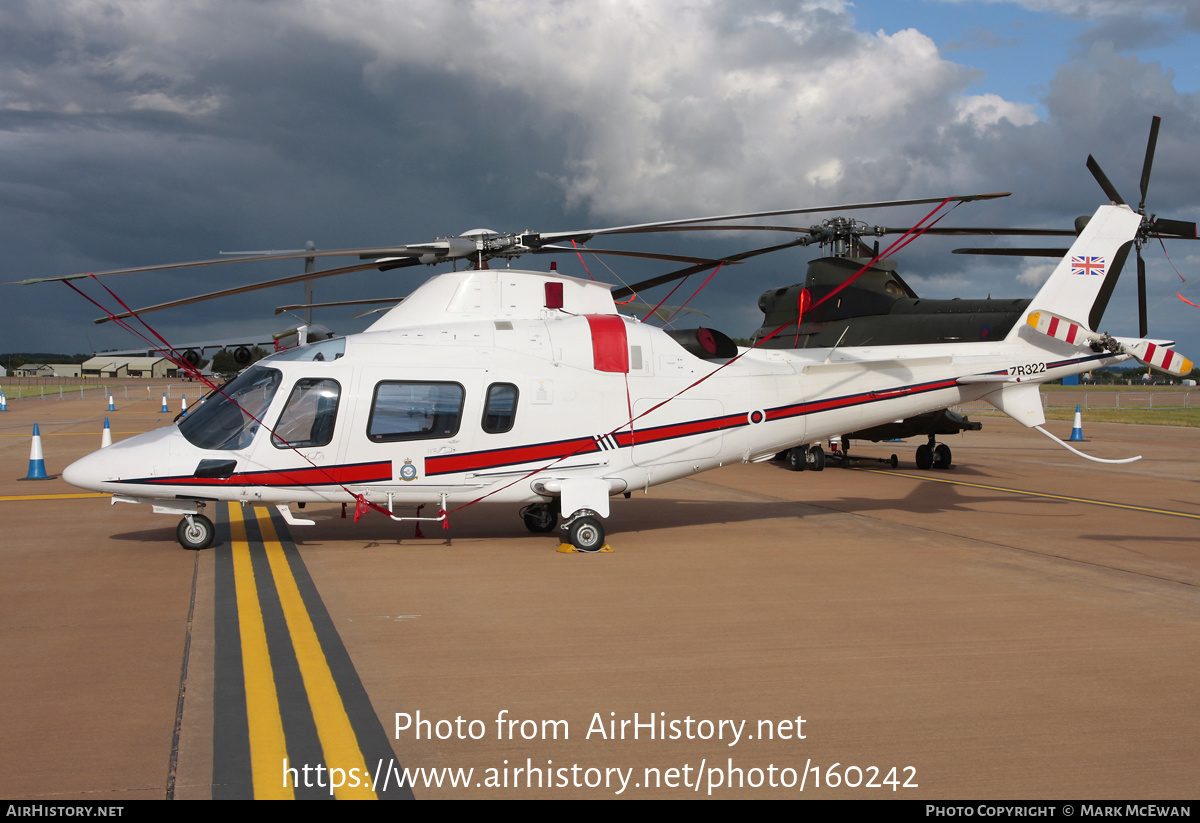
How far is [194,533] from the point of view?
912cm

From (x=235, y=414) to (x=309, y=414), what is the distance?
0.79 m

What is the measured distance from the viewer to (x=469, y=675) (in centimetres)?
531

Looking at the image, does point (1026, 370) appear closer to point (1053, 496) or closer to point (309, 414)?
point (1053, 496)

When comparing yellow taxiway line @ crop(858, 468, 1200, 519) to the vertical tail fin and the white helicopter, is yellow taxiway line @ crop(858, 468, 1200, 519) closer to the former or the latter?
the white helicopter

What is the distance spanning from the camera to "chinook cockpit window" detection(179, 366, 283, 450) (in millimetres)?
8938

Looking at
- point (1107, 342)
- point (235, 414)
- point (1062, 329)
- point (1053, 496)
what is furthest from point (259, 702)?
point (1053, 496)

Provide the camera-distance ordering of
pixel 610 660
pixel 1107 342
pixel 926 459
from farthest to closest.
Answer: pixel 926 459
pixel 1107 342
pixel 610 660

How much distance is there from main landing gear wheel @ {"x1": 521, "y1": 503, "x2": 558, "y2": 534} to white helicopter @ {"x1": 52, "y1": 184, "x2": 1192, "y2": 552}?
0.03 meters

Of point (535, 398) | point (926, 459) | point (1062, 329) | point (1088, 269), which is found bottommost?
point (926, 459)

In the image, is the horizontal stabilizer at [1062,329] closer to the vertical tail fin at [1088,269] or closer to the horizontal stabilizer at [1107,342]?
the horizontal stabilizer at [1107,342]

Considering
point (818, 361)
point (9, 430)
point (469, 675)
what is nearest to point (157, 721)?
point (469, 675)

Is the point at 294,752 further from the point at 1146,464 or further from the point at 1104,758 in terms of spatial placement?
the point at 1146,464

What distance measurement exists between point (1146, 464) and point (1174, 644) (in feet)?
49.8

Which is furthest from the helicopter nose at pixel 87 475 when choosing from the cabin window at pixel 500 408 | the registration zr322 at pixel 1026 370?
the registration zr322 at pixel 1026 370
